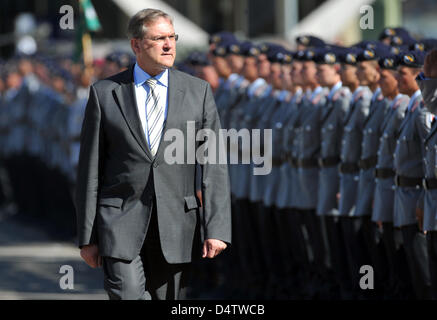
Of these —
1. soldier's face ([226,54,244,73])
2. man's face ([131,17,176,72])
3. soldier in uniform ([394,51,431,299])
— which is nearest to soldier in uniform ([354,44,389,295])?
soldier in uniform ([394,51,431,299])

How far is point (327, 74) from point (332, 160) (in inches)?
25.3

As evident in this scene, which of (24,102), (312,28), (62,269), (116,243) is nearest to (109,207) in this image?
(116,243)

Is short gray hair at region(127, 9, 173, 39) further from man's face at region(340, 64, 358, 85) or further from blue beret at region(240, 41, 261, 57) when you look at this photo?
blue beret at region(240, 41, 261, 57)

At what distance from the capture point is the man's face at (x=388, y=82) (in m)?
9.13

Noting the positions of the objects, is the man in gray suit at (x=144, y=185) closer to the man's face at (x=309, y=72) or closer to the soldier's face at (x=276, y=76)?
the man's face at (x=309, y=72)

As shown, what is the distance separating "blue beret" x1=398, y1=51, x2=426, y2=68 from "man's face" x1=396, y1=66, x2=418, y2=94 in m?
0.04

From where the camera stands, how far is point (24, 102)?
19.0 metres

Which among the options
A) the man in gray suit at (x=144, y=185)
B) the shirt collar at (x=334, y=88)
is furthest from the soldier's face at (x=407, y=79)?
the man in gray suit at (x=144, y=185)

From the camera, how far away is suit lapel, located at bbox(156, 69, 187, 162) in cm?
667

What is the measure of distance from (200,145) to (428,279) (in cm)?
248

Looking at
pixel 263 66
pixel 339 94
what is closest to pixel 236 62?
pixel 263 66

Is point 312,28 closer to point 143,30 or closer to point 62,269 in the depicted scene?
point 62,269

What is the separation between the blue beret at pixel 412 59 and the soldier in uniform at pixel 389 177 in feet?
0.44

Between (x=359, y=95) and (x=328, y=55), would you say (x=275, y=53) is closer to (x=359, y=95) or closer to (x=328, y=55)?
(x=328, y=55)
